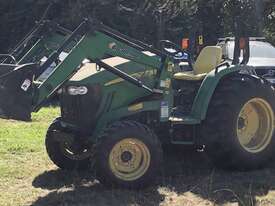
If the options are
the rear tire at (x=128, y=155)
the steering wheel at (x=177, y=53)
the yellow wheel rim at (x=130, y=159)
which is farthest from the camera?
the steering wheel at (x=177, y=53)

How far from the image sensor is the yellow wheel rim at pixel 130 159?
6082 millimetres

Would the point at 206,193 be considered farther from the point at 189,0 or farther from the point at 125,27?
the point at 125,27

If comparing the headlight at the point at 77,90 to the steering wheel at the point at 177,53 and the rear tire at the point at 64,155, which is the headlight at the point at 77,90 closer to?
the rear tire at the point at 64,155

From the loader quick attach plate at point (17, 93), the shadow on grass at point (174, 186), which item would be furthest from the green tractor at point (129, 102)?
the shadow on grass at point (174, 186)

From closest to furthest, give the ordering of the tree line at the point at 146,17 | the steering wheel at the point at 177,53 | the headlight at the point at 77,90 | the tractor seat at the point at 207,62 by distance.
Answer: the headlight at the point at 77,90 → the steering wheel at the point at 177,53 → the tractor seat at the point at 207,62 → the tree line at the point at 146,17

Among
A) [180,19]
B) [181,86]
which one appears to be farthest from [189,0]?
[181,86]

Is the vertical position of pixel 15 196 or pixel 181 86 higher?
pixel 181 86

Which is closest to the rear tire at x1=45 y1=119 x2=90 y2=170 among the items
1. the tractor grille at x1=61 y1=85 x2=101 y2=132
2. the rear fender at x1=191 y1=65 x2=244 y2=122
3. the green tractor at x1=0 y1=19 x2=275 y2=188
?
the green tractor at x1=0 y1=19 x2=275 y2=188

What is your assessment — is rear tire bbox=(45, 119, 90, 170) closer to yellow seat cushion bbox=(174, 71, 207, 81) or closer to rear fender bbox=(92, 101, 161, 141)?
rear fender bbox=(92, 101, 161, 141)

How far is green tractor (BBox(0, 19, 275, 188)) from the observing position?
19.7ft

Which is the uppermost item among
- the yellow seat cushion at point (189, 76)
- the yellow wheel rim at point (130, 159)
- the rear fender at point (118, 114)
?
the yellow seat cushion at point (189, 76)

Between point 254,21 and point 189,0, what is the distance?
233 cm

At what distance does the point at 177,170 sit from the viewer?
7.06 meters

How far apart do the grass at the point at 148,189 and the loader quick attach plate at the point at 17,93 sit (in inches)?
33.5
